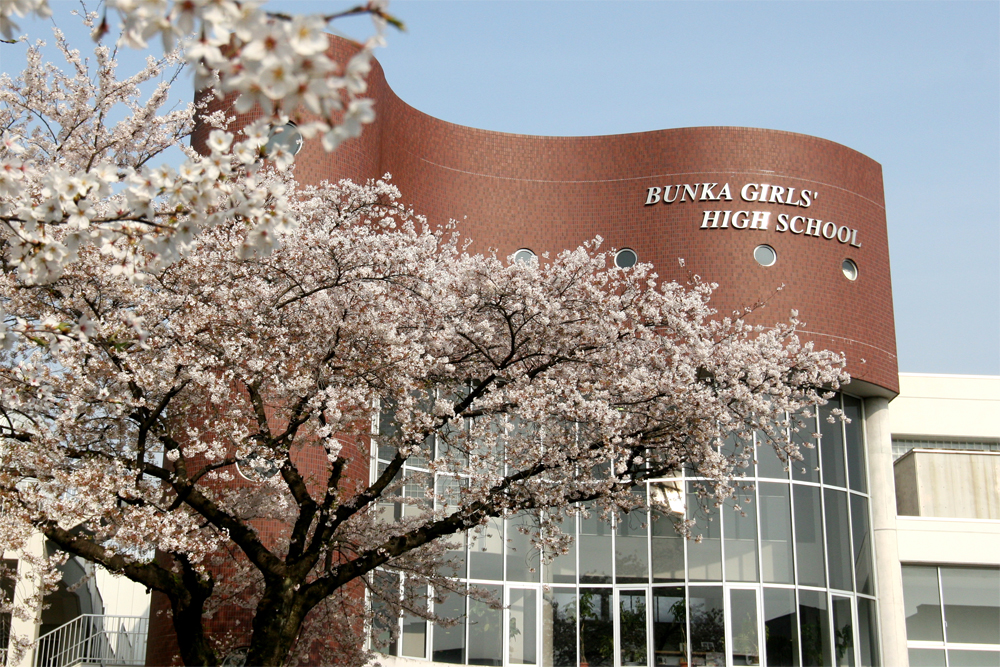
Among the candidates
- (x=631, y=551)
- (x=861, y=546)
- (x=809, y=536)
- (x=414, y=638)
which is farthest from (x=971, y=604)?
(x=414, y=638)

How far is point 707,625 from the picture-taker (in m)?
17.6

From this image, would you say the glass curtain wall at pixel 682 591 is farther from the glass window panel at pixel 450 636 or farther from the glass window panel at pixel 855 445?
the glass window panel at pixel 855 445

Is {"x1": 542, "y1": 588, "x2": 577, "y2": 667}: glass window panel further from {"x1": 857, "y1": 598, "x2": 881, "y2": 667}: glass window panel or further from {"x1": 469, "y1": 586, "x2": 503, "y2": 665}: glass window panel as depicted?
{"x1": 857, "y1": 598, "x2": 881, "y2": 667}: glass window panel

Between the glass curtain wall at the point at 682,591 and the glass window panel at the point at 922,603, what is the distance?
1.23 meters

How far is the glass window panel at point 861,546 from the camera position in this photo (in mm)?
19219

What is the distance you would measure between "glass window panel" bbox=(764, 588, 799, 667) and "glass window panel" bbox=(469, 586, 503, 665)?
4.57m

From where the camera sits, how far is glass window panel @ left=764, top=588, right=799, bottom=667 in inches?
687

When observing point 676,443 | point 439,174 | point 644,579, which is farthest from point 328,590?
point 439,174

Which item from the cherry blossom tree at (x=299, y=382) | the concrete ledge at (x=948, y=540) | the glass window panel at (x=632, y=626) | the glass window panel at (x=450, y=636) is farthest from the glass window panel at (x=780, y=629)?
the cherry blossom tree at (x=299, y=382)

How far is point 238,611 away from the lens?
51.0 feet

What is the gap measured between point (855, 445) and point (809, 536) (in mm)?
2559

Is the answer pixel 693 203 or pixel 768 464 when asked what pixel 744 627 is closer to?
pixel 768 464

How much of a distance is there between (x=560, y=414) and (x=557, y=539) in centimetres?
163

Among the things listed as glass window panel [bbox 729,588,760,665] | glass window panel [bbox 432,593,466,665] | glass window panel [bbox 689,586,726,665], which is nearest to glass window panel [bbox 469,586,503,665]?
glass window panel [bbox 432,593,466,665]
